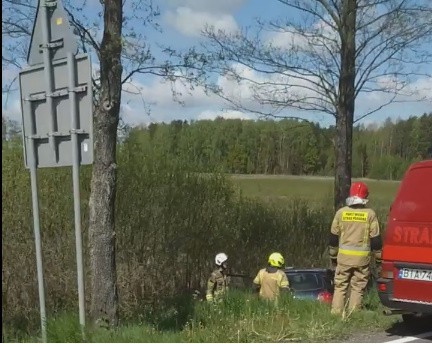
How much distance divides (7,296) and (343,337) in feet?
22.8

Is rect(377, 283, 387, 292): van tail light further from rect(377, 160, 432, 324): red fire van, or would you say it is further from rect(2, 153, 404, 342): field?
rect(2, 153, 404, 342): field

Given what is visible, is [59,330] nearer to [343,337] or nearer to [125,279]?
[343,337]

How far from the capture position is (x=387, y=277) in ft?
26.7

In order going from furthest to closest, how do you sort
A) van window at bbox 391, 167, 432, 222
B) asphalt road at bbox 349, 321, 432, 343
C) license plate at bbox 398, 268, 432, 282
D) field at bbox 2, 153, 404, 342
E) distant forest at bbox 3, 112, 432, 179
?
distant forest at bbox 3, 112, 432, 179, van window at bbox 391, 167, 432, 222, license plate at bbox 398, 268, 432, 282, field at bbox 2, 153, 404, 342, asphalt road at bbox 349, 321, 432, 343

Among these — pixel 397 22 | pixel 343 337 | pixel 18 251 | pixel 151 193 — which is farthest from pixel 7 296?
pixel 397 22

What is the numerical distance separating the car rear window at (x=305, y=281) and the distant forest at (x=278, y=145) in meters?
2.78

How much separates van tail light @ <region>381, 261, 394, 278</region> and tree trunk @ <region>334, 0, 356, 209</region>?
717 cm

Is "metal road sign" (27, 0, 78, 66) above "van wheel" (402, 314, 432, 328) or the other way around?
above

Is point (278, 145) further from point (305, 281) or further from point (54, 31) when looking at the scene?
point (54, 31)

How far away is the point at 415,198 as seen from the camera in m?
8.16

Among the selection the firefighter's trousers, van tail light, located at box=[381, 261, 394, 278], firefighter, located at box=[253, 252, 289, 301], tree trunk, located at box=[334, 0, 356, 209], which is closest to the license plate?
van tail light, located at box=[381, 261, 394, 278]

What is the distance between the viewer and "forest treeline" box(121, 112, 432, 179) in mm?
15242

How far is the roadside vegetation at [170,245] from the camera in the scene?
26.0 ft

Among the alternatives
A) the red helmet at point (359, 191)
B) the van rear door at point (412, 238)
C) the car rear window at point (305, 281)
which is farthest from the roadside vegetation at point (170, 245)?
the car rear window at point (305, 281)
